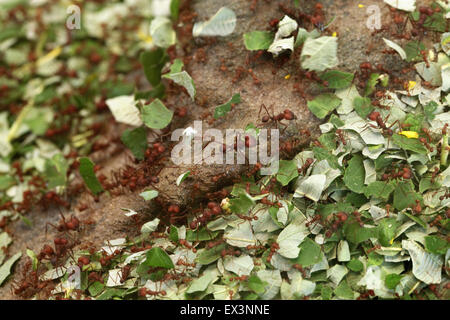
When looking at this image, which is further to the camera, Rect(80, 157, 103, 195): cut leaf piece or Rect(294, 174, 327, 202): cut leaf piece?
Rect(80, 157, 103, 195): cut leaf piece

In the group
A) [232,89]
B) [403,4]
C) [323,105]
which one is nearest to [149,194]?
[232,89]

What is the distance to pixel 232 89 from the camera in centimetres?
248

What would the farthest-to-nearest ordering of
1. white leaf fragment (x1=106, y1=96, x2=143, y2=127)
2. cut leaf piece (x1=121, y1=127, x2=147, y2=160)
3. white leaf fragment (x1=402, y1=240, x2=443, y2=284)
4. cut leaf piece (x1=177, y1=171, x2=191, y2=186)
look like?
white leaf fragment (x1=106, y1=96, x2=143, y2=127), cut leaf piece (x1=121, y1=127, x2=147, y2=160), cut leaf piece (x1=177, y1=171, x2=191, y2=186), white leaf fragment (x1=402, y1=240, x2=443, y2=284)

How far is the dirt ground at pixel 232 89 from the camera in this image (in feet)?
7.79

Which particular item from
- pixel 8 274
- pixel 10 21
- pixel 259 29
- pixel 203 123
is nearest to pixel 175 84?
pixel 203 123

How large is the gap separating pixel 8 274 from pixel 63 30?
2.07 metres

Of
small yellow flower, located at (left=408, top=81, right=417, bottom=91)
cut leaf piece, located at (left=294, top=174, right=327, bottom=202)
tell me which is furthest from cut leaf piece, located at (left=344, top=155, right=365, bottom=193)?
small yellow flower, located at (left=408, top=81, right=417, bottom=91)

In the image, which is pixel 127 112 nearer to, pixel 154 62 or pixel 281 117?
pixel 154 62

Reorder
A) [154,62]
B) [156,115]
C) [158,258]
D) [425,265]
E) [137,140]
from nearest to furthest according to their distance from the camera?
[425,265], [158,258], [156,115], [137,140], [154,62]

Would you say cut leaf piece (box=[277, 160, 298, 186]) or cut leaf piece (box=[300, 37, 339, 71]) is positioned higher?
cut leaf piece (box=[300, 37, 339, 71])

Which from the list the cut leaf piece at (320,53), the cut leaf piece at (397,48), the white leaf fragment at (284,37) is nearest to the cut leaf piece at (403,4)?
the cut leaf piece at (397,48)

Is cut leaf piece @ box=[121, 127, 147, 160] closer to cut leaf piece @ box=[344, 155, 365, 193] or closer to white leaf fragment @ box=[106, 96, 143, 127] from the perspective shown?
white leaf fragment @ box=[106, 96, 143, 127]

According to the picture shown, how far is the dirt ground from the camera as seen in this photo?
7.79 ft

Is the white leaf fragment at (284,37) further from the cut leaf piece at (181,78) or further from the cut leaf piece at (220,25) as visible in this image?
the cut leaf piece at (181,78)
